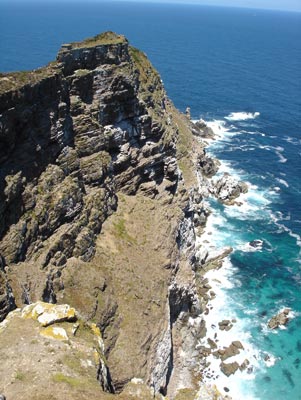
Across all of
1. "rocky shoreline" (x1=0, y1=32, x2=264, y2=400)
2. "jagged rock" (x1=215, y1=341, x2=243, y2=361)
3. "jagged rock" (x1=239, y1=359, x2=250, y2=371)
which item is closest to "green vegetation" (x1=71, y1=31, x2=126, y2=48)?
"rocky shoreline" (x1=0, y1=32, x2=264, y2=400)

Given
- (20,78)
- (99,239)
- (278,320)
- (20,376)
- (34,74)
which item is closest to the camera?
(20,376)

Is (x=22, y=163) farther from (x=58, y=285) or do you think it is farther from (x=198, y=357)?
(x=198, y=357)

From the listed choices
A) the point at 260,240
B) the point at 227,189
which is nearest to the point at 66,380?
the point at 260,240

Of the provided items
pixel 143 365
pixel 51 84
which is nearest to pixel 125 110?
pixel 51 84

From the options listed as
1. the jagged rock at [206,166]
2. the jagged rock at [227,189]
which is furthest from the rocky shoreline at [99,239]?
the jagged rock at [206,166]

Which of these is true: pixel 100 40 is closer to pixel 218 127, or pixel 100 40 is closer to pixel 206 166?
pixel 206 166

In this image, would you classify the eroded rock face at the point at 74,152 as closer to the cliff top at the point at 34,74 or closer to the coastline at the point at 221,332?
the cliff top at the point at 34,74

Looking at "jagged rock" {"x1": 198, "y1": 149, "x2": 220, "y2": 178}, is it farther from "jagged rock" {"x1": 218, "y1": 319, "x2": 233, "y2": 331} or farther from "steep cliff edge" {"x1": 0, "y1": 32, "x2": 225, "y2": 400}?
"jagged rock" {"x1": 218, "y1": 319, "x2": 233, "y2": 331}
